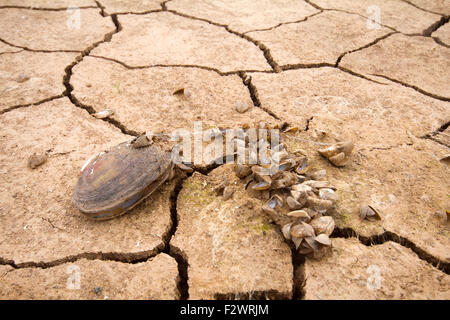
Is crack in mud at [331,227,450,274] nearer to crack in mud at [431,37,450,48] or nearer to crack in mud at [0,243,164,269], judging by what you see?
crack in mud at [0,243,164,269]

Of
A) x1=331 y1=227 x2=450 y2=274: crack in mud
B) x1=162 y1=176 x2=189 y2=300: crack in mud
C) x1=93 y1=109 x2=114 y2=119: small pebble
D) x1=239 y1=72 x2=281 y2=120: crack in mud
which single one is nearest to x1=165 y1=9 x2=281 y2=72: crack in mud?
x1=239 y1=72 x2=281 y2=120: crack in mud

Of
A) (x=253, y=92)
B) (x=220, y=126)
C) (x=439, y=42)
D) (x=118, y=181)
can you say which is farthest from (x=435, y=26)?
(x=118, y=181)

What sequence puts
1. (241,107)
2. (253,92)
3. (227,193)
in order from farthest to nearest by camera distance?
1. (253,92)
2. (241,107)
3. (227,193)

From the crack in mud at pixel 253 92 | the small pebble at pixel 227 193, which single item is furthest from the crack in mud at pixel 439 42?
the small pebble at pixel 227 193

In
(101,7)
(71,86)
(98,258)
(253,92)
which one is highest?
(101,7)

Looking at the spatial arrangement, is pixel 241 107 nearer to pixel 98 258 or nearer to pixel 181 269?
pixel 181 269

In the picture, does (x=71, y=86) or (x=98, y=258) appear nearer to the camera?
(x=98, y=258)

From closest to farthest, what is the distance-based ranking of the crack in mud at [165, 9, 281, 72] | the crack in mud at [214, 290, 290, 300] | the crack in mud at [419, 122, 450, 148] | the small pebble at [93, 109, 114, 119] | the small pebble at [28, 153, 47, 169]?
the crack in mud at [214, 290, 290, 300], the small pebble at [28, 153, 47, 169], the crack in mud at [419, 122, 450, 148], the small pebble at [93, 109, 114, 119], the crack in mud at [165, 9, 281, 72]

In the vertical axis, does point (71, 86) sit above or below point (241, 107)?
below

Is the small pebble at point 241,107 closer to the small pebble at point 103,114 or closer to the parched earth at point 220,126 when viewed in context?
the parched earth at point 220,126
